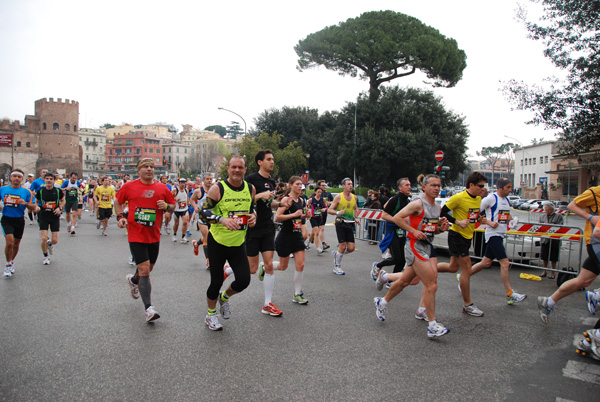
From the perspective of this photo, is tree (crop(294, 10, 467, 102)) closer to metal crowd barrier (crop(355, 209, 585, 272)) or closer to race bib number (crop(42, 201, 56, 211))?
metal crowd barrier (crop(355, 209, 585, 272))

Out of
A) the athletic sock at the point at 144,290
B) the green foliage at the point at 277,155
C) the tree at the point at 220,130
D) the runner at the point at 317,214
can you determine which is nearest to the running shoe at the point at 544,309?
the athletic sock at the point at 144,290

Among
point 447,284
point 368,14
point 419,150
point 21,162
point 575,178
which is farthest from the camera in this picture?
point 21,162

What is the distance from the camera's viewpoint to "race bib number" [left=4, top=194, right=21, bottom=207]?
765 cm

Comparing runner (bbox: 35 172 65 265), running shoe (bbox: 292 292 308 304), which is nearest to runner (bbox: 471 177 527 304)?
running shoe (bbox: 292 292 308 304)

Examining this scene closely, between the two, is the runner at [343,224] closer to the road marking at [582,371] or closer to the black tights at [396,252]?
the black tights at [396,252]

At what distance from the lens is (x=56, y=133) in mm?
91438

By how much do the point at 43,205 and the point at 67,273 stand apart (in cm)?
179

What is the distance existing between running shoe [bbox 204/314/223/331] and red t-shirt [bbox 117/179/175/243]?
3.91 feet

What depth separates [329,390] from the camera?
11.7 feet

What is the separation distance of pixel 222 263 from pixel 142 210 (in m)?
1.21

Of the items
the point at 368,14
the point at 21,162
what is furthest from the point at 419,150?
the point at 21,162

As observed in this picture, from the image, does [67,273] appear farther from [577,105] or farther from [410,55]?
[410,55]

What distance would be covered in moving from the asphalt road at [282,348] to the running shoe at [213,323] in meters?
0.08

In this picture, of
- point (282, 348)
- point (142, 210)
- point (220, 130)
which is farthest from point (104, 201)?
point (220, 130)
